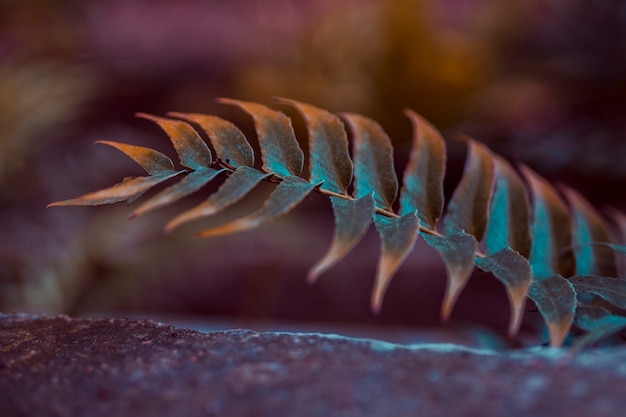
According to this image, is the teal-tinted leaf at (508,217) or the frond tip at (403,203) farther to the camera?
the teal-tinted leaf at (508,217)

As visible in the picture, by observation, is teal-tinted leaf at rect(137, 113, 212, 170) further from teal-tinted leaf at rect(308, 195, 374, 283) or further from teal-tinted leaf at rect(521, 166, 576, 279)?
teal-tinted leaf at rect(521, 166, 576, 279)

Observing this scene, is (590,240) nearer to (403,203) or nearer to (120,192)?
(403,203)

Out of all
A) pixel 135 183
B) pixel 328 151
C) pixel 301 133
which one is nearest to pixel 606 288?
pixel 328 151

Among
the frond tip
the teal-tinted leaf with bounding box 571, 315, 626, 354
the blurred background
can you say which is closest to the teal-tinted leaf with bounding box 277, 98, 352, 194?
the frond tip

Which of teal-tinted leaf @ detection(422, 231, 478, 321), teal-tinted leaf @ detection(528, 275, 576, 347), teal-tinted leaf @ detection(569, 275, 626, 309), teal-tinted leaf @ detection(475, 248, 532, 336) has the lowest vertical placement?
teal-tinted leaf @ detection(569, 275, 626, 309)

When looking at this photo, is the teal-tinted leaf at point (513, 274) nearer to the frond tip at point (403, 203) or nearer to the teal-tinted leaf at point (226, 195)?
the frond tip at point (403, 203)

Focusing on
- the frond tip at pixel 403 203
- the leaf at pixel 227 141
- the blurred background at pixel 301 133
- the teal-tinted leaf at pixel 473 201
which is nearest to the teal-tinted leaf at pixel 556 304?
the frond tip at pixel 403 203
